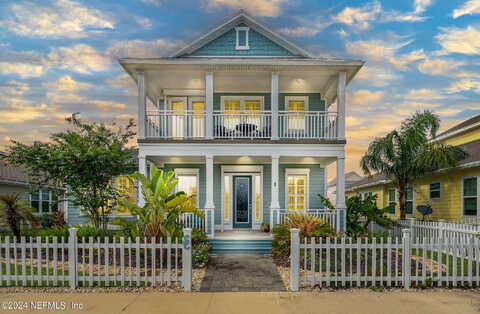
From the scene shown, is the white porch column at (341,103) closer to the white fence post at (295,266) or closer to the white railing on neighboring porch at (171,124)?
the white railing on neighboring porch at (171,124)

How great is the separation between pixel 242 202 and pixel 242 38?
7.15 meters

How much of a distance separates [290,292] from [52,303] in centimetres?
446

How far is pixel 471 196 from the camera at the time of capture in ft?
36.0

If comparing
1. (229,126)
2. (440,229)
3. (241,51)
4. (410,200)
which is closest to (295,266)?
(440,229)

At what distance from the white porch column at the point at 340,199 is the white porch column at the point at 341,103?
1.06 m

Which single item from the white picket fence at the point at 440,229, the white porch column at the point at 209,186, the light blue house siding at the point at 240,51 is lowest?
the white picket fence at the point at 440,229

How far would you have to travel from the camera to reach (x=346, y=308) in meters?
5.14

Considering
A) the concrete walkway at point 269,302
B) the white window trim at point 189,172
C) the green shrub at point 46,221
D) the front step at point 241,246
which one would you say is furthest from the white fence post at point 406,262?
the green shrub at point 46,221

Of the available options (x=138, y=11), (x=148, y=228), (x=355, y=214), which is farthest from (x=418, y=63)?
(x=148, y=228)

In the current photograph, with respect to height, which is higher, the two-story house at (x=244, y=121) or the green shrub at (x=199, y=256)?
the two-story house at (x=244, y=121)

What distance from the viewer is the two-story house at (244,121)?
10.9 meters

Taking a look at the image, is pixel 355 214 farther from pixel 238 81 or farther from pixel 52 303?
pixel 52 303

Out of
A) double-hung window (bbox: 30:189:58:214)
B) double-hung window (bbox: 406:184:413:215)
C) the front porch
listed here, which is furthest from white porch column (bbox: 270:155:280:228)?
double-hung window (bbox: 30:189:58:214)

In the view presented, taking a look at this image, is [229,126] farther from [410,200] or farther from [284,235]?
[410,200]
